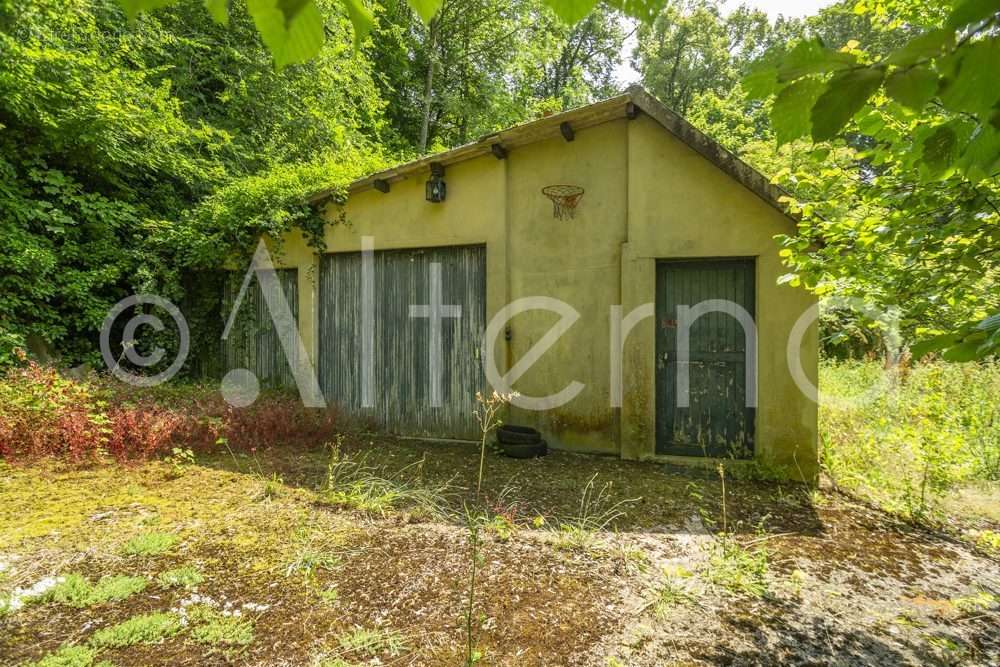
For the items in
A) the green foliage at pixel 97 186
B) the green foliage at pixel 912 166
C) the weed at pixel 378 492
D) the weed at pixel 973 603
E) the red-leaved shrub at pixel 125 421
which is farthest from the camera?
the green foliage at pixel 97 186

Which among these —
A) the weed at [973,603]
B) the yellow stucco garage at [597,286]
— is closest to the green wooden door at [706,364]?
the yellow stucco garage at [597,286]

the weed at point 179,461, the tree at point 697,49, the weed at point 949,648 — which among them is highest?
the tree at point 697,49

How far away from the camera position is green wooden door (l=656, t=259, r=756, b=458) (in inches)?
187

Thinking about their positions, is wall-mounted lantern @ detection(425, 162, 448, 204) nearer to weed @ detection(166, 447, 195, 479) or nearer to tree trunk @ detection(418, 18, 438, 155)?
weed @ detection(166, 447, 195, 479)

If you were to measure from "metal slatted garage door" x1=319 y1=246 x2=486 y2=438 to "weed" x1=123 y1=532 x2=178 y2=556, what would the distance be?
3280 mm

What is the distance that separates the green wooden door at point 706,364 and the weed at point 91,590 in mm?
4392

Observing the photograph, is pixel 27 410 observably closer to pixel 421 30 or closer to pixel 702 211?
pixel 702 211

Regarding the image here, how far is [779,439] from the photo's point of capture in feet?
14.8

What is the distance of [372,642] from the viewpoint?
6.77 ft

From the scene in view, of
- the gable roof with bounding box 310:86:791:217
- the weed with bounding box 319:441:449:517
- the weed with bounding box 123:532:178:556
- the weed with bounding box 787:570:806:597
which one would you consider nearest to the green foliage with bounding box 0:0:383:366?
the gable roof with bounding box 310:86:791:217

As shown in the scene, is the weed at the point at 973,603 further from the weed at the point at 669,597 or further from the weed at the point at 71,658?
the weed at the point at 71,658

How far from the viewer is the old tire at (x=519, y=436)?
5.16 meters

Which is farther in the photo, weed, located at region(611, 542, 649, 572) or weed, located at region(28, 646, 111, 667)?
weed, located at region(611, 542, 649, 572)

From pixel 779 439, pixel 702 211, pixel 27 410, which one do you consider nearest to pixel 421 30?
pixel 702 211
